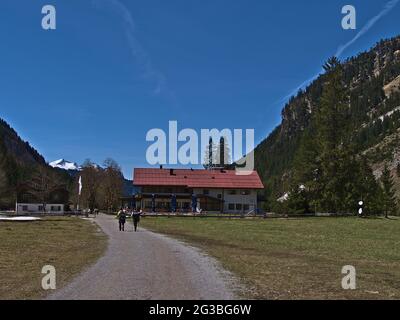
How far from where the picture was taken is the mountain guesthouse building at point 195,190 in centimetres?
10456

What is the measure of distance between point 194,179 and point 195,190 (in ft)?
8.93

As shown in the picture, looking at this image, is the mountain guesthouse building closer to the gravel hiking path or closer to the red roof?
the red roof

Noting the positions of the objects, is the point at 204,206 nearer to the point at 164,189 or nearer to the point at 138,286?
the point at 164,189

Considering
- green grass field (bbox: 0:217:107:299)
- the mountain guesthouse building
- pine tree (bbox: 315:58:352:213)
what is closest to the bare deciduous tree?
the mountain guesthouse building

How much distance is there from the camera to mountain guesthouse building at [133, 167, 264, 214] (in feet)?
343

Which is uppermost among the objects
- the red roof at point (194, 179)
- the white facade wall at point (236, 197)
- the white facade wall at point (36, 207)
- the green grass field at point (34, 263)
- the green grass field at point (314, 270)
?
the red roof at point (194, 179)

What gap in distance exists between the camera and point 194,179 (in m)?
111
